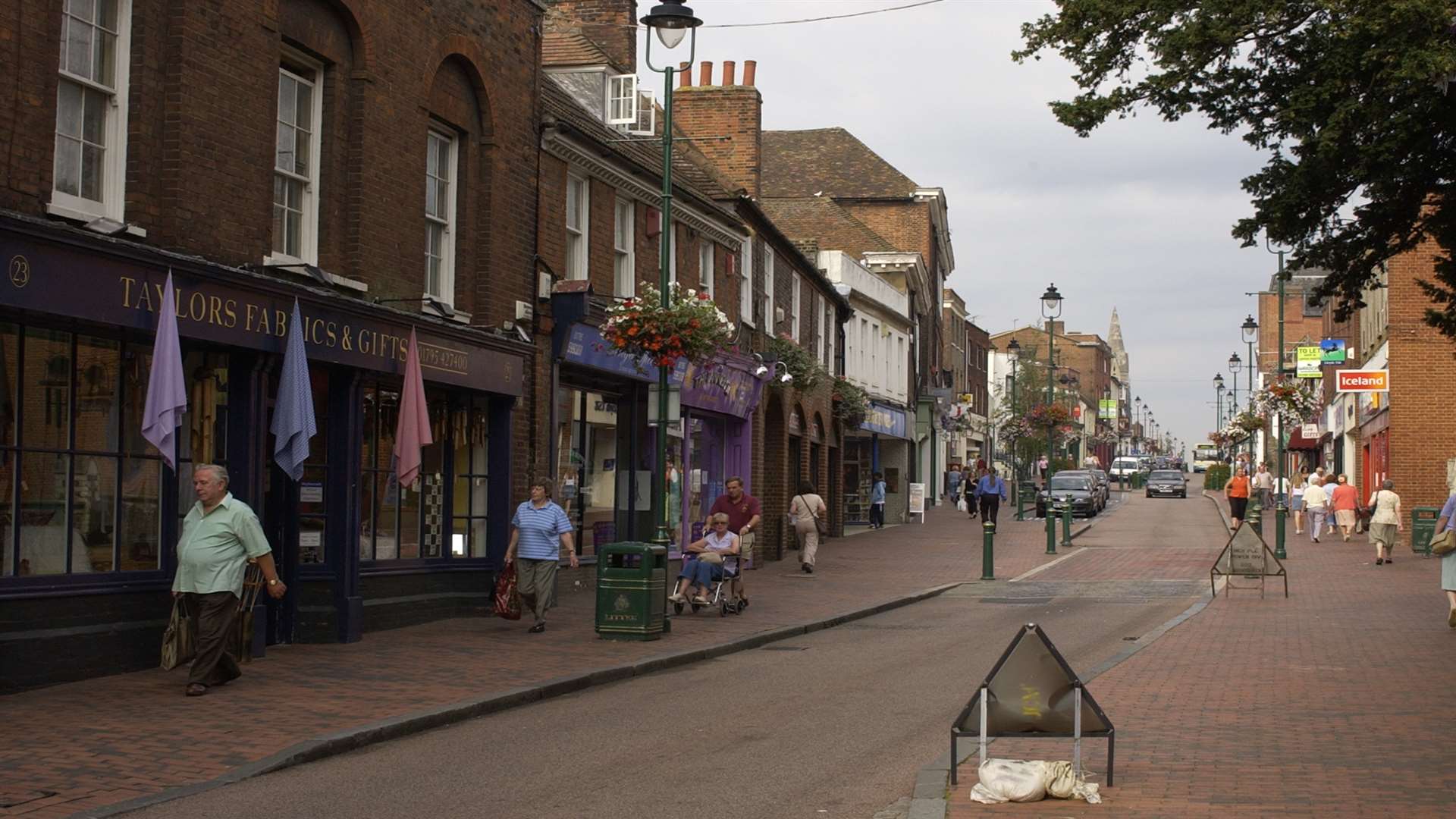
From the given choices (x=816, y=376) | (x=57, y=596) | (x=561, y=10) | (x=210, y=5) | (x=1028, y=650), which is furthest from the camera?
(x=816, y=376)

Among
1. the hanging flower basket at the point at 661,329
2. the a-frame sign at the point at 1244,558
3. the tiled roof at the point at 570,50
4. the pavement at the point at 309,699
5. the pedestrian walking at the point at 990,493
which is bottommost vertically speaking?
the pavement at the point at 309,699

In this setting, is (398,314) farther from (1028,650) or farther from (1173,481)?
(1173,481)

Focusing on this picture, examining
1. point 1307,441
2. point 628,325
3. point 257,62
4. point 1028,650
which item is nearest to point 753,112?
point 628,325

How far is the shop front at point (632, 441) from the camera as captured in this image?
22094mm

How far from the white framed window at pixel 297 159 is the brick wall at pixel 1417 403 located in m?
30.0

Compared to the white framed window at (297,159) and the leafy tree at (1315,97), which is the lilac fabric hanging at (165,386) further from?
the leafy tree at (1315,97)

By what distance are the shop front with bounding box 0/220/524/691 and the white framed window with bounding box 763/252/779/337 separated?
1353 centimetres

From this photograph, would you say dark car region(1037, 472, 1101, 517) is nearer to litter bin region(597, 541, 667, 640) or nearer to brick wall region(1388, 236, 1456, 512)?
brick wall region(1388, 236, 1456, 512)

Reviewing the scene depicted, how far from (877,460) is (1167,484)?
27.5m

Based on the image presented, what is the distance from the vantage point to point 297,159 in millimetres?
15438

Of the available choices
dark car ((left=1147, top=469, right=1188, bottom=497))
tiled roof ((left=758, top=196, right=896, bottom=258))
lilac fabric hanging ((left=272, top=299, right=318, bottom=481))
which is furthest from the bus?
lilac fabric hanging ((left=272, top=299, right=318, bottom=481))

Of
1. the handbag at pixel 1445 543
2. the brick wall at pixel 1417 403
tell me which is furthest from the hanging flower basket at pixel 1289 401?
the handbag at pixel 1445 543

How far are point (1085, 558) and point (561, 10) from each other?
14.9 m

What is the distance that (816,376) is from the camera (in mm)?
34562
